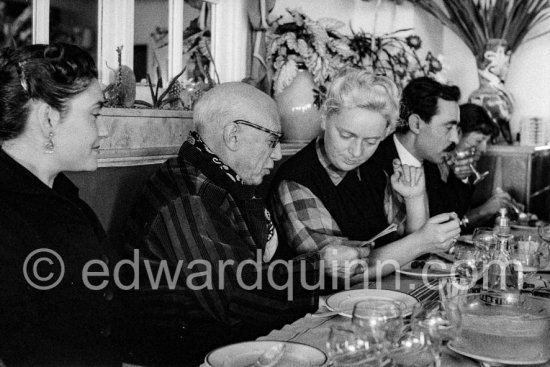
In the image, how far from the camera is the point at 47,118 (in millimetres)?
1516

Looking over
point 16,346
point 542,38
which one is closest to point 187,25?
point 16,346

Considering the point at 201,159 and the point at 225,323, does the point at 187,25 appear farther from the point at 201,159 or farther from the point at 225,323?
the point at 225,323

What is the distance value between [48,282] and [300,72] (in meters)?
1.81

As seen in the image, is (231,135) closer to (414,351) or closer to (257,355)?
(257,355)

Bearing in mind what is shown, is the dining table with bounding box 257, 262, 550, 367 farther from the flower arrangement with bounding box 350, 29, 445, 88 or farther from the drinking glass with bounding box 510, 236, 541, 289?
the flower arrangement with bounding box 350, 29, 445, 88

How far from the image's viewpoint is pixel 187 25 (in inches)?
117

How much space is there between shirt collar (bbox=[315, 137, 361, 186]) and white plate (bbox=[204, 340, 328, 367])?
1.17m

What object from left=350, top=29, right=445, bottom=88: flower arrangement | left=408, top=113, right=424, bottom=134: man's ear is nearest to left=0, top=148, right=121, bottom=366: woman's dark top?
left=408, top=113, right=424, bottom=134: man's ear

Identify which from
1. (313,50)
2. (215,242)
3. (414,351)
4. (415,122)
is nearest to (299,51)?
(313,50)

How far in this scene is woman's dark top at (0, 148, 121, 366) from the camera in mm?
1343

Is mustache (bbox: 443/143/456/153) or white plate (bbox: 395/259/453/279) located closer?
white plate (bbox: 395/259/453/279)

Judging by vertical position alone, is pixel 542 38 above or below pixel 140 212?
above

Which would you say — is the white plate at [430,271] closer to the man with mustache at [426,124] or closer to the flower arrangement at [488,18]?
the man with mustache at [426,124]

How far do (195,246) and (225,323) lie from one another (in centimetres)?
21
